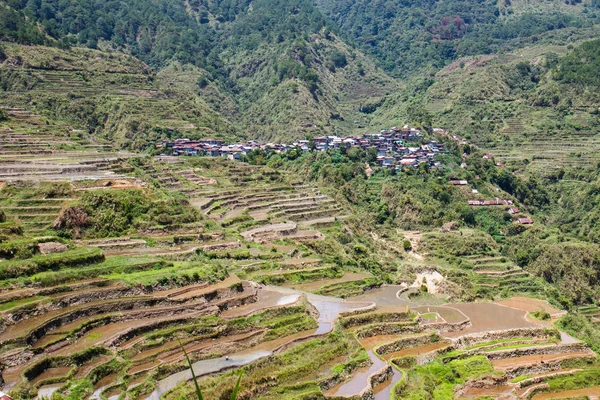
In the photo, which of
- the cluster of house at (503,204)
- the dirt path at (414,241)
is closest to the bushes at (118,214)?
the dirt path at (414,241)

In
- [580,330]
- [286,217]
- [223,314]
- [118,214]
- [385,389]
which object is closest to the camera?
[385,389]

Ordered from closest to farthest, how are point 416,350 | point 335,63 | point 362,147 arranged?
point 416,350, point 362,147, point 335,63

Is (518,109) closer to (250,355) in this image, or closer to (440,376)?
(440,376)

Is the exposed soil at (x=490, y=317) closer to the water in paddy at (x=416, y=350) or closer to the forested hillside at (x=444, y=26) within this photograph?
the water in paddy at (x=416, y=350)

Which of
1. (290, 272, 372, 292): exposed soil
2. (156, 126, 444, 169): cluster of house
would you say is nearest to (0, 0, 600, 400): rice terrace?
(290, 272, 372, 292): exposed soil

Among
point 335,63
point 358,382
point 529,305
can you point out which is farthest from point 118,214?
point 335,63

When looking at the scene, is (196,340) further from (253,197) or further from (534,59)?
(534,59)
